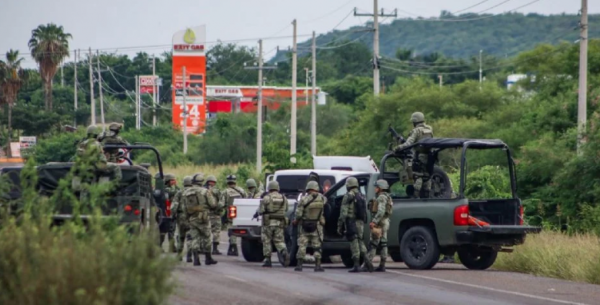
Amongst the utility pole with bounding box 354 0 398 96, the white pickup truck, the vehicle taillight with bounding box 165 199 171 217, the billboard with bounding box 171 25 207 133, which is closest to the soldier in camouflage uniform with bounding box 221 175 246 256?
the white pickup truck

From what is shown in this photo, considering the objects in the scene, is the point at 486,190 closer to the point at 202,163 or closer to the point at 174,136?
the point at 202,163

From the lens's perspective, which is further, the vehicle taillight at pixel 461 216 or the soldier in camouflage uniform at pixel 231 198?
the soldier in camouflage uniform at pixel 231 198

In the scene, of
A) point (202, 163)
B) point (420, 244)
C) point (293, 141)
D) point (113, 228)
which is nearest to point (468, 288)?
point (420, 244)

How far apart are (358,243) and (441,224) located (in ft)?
4.90

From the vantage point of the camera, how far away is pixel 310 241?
2089 cm

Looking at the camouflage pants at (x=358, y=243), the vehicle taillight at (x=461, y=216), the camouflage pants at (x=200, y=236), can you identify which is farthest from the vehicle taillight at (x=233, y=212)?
the vehicle taillight at (x=461, y=216)

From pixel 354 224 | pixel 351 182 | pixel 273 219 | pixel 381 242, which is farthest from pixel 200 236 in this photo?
pixel 381 242

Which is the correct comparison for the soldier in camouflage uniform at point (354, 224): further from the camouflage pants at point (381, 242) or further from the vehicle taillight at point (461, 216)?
the vehicle taillight at point (461, 216)

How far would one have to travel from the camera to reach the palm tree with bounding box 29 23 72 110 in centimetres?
8588

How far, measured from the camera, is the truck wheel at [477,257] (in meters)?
21.8

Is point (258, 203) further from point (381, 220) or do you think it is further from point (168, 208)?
point (381, 220)

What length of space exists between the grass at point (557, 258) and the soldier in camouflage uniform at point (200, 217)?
18.2 feet

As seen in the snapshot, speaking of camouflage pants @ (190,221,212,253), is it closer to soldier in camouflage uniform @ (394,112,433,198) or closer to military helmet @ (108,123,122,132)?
military helmet @ (108,123,122,132)

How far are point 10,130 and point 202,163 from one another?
1801 centimetres
